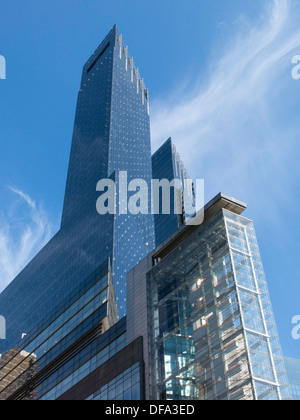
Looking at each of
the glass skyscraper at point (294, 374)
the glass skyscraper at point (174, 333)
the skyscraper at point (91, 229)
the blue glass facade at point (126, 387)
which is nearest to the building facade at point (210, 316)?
the glass skyscraper at point (174, 333)

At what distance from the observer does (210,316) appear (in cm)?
5025

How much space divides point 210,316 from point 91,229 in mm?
97852

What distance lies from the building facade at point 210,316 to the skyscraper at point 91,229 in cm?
5563

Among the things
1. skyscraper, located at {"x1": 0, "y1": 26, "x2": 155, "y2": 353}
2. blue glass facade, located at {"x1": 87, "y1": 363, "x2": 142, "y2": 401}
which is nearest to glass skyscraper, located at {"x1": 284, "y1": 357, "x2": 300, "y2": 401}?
skyscraper, located at {"x1": 0, "y1": 26, "x2": 155, "y2": 353}

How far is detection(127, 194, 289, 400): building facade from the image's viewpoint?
45.1 metres

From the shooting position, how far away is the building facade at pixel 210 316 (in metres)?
45.1

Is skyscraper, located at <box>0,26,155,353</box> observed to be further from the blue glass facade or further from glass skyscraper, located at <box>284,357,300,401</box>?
the blue glass facade

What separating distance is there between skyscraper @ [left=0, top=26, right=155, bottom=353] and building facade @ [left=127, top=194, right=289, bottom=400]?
55.6 meters

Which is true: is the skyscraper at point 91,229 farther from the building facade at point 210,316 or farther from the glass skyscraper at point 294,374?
the building facade at point 210,316

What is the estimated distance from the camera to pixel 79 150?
189375 millimetres

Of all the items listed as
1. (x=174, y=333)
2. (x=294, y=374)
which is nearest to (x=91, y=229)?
(x=294, y=374)

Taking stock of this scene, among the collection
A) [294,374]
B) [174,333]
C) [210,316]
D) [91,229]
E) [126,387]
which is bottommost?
[126,387]

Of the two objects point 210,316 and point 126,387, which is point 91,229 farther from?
point 210,316

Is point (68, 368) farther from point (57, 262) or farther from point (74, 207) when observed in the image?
point (74, 207)
